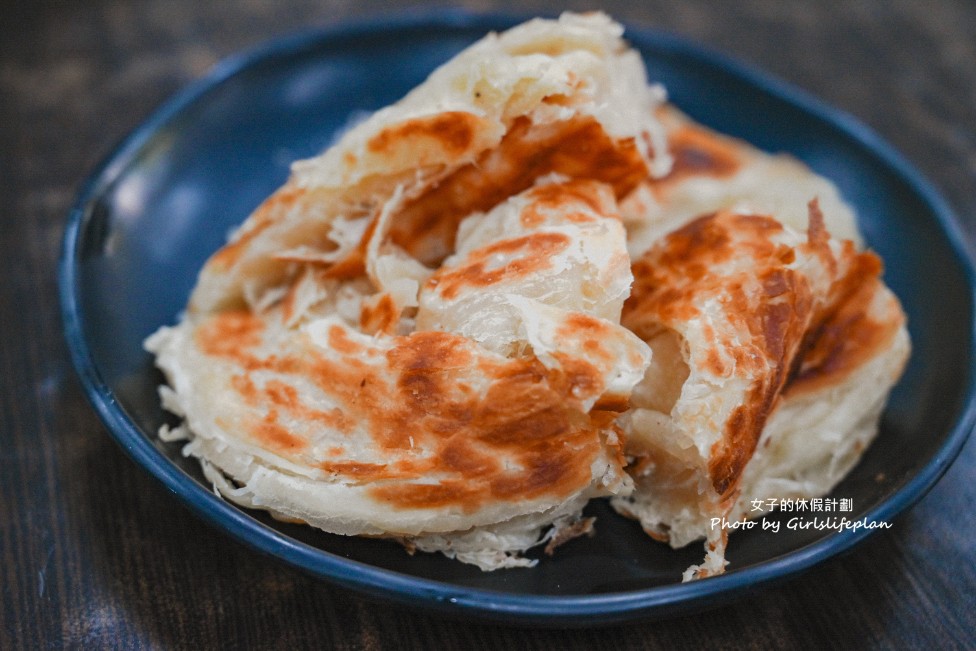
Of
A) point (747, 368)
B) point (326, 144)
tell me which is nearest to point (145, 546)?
point (747, 368)

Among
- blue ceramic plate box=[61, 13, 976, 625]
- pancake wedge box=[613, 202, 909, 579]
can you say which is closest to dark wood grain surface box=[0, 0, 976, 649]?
blue ceramic plate box=[61, 13, 976, 625]

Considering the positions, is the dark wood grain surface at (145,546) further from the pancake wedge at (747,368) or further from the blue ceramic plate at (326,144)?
the pancake wedge at (747,368)

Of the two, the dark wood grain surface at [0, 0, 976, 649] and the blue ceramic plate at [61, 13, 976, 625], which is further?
the dark wood grain surface at [0, 0, 976, 649]

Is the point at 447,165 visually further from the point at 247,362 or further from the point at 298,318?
the point at 247,362

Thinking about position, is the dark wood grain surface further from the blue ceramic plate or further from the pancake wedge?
the pancake wedge

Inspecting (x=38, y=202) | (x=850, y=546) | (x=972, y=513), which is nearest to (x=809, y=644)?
(x=850, y=546)

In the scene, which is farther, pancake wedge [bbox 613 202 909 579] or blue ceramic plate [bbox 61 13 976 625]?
pancake wedge [bbox 613 202 909 579]

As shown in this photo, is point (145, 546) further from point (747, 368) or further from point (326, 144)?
point (326, 144)
